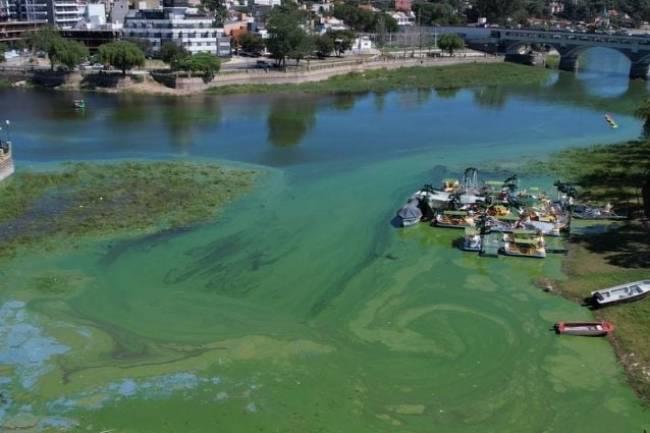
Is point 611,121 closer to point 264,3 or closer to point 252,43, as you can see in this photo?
point 252,43

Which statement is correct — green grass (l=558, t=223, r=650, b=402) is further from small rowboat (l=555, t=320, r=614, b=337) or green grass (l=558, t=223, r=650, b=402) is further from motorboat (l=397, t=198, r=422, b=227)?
motorboat (l=397, t=198, r=422, b=227)

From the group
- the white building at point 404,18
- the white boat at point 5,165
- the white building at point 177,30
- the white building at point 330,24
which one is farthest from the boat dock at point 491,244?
the white building at point 404,18

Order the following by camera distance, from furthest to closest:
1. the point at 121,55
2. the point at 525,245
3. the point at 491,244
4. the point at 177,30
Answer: the point at 177,30 < the point at 121,55 < the point at 491,244 < the point at 525,245

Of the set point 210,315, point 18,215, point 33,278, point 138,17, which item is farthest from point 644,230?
point 138,17

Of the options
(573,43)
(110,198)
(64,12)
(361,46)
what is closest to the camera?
(110,198)

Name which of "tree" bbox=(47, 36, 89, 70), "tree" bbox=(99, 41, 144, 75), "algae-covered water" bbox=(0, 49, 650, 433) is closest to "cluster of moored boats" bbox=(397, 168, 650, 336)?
"algae-covered water" bbox=(0, 49, 650, 433)

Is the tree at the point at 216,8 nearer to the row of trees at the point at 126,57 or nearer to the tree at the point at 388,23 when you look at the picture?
the tree at the point at 388,23

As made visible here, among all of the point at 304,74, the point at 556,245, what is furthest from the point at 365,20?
A: the point at 556,245
